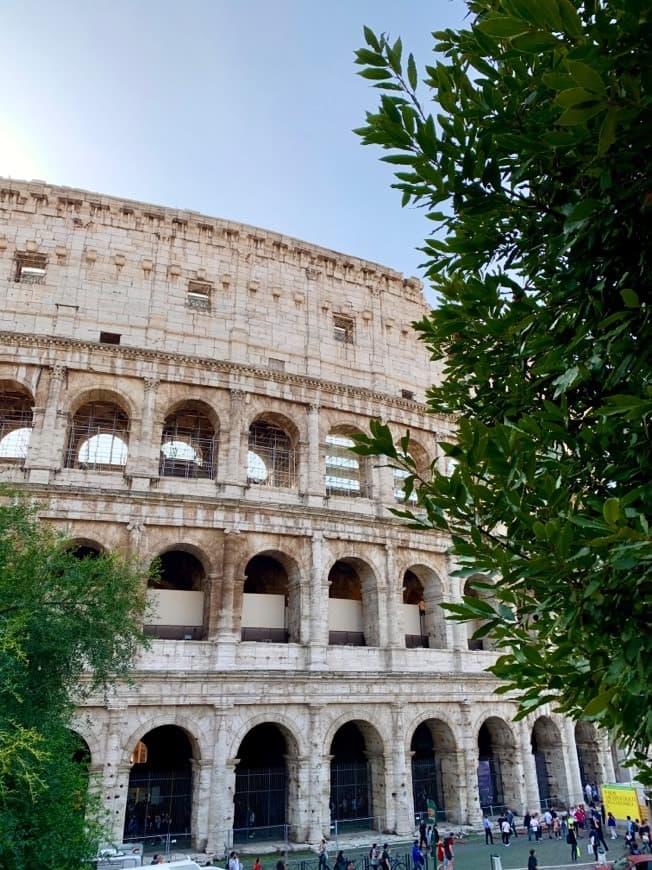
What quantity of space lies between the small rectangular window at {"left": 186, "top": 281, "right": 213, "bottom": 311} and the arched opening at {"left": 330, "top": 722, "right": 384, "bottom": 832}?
1515 centimetres

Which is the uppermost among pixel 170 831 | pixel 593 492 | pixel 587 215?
pixel 587 215

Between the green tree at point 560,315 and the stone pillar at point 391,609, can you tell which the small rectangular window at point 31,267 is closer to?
the stone pillar at point 391,609

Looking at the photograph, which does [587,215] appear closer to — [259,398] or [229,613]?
[229,613]

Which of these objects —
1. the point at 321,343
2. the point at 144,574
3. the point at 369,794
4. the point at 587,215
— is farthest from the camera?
the point at 321,343

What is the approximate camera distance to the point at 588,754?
966 inches

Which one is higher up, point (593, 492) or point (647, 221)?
point (647, 221)

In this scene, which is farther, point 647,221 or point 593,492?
point 593,492

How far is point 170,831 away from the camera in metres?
17.6

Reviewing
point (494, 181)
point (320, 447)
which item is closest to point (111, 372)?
point (320, 447)

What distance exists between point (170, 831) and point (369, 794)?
6.12 metres

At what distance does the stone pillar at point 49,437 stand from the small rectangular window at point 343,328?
10.2m

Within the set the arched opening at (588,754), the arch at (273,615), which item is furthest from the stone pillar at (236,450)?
the arched opening at (588,754)

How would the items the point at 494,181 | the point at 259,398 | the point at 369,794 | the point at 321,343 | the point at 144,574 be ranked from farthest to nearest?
the point at 321,343 < the point at 259,398 < the point at 369,794 < the point at 144,574 < the point at 494,181

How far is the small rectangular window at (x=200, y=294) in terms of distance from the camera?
22.2 meters
